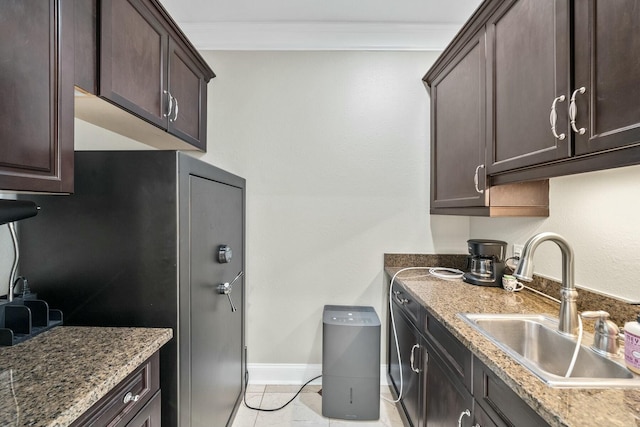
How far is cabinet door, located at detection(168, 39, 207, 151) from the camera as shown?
1732 mm

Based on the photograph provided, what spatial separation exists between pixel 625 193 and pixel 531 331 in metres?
0.65

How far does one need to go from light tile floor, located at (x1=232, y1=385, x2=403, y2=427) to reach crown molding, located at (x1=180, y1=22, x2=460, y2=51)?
2496 millimetres

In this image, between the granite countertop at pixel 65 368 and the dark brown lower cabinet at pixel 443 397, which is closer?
the granite countertop at pixel 65 368

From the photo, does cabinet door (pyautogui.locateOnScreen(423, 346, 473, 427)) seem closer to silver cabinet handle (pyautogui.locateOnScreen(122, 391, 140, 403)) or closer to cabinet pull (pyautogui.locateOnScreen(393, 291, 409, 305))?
cabinet pull (pyautogui.locateOnScreen(393, 291, 409, 305))

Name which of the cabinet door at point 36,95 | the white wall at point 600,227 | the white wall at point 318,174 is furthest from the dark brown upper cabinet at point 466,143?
the cabinet door at point 36,95

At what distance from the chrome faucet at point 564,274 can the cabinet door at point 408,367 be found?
649 millimetres

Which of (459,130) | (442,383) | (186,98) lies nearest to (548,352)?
(442,383)

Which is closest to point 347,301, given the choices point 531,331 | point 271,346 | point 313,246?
point 313,246

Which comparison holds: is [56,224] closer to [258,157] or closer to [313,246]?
[258,157]

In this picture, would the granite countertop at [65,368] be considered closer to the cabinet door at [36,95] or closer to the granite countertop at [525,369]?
the cabinet door at [36,95]

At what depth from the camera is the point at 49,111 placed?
907 millimetres

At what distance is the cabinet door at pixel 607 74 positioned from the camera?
80 cm

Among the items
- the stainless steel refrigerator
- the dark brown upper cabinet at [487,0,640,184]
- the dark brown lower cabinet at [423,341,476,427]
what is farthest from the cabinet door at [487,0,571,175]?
the stainless steel refrigerator

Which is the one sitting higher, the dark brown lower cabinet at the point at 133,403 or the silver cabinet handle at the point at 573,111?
the silver cabinet handle at the point at 573,111
